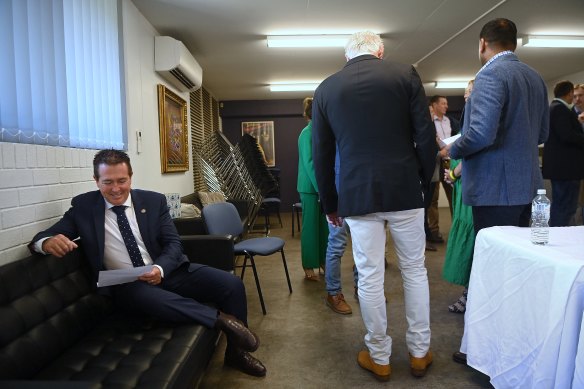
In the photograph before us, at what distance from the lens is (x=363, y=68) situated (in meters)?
1.68

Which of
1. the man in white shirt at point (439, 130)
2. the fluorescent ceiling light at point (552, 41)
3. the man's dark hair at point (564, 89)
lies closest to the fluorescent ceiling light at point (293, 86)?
the man in white shirt at point (439, 130)

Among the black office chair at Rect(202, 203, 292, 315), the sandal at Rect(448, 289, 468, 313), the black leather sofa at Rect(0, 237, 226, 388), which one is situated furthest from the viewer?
the black office chair at Rect(202, 203, 292, 315)

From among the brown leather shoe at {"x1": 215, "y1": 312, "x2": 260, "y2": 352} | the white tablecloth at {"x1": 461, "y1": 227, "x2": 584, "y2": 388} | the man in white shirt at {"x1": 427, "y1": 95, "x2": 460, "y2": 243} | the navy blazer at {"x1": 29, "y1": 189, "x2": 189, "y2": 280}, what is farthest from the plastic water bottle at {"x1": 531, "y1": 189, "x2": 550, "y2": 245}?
the man in white shirt at {"x1": 427, "y1": 95, "x2": 460, "y2": 243}

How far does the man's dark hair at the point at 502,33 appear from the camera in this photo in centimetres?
182

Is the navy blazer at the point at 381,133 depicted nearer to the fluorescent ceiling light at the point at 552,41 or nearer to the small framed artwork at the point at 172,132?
the small framed artwork at the point at 172,132

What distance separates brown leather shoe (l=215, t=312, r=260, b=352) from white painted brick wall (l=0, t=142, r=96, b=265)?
0.96 metres

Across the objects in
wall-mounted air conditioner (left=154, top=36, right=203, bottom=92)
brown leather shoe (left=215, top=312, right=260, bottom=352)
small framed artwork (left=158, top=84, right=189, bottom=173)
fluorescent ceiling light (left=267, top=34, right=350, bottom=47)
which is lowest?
brown leather shoe (left=215, top=312, right=260, bottom=352)

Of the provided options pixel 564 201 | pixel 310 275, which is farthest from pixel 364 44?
pixel 564 201

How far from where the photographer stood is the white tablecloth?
1107 millimetres

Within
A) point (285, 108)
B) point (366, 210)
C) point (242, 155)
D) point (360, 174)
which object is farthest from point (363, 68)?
point (285, 108)

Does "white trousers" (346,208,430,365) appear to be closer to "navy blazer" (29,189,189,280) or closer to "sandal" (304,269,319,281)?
"navy blazer" (29,189,189,280)

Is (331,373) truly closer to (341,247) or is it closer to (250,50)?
(341,247)

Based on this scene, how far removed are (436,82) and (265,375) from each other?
656 centimetres

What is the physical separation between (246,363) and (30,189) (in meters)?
1.35
